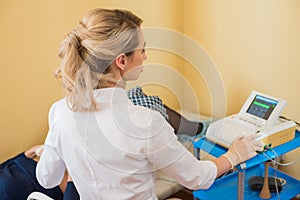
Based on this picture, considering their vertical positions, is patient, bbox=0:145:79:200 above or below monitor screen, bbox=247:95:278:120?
below

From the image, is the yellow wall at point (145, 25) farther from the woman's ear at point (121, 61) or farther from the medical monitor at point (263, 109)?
the woman's ear at point (121, 61)

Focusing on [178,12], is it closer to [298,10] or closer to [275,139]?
[298,10]

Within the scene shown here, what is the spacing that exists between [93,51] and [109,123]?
0.71ft

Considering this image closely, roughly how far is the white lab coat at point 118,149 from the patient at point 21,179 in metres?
0.52

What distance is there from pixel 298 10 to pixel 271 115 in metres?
0.56

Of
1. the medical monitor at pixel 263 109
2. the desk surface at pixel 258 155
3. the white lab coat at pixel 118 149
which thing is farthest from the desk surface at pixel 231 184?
the white lab coat at pixel 118 149

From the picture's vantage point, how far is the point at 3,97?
1.87 meters

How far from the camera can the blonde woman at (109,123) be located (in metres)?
1.08

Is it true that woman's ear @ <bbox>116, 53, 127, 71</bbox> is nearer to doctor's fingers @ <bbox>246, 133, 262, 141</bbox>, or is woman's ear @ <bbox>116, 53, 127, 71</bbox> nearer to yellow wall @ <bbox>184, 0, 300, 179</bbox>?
doctor's fingers @ <bbox>246, 133, 262, 141</bbox>

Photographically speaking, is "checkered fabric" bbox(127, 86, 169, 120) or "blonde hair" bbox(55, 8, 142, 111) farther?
"checkered fabric" bbox(127, 86, 169, 120)

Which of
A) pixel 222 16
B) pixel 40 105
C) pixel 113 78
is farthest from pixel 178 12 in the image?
pixel 113 78

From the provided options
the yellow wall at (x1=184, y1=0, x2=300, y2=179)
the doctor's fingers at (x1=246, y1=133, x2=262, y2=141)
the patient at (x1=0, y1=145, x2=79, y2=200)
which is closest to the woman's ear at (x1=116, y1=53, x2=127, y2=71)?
the doctor's fingers at (x1=246, y1=133, x2=262, y2=141)

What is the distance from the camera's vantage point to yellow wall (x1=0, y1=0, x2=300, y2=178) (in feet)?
6.06

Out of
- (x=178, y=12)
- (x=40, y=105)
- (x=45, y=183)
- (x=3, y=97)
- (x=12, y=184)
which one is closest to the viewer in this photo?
(x=45, y=183)
